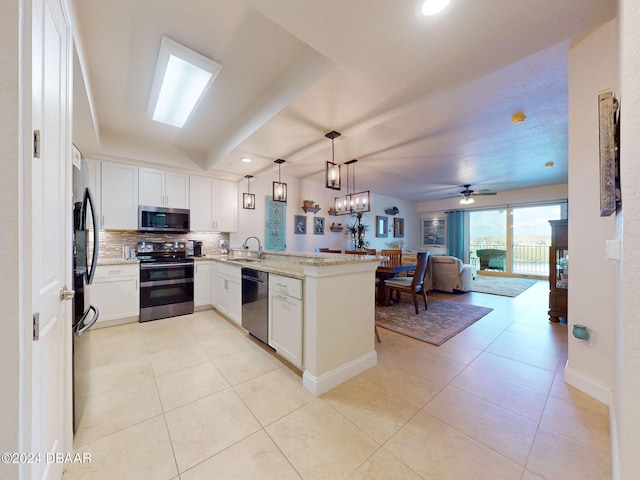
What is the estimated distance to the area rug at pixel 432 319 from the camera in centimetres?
302

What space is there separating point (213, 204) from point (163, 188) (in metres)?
0.79

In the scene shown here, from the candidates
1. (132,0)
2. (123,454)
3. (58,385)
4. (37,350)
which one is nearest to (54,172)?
(37,350)

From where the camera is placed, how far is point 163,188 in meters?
3.88

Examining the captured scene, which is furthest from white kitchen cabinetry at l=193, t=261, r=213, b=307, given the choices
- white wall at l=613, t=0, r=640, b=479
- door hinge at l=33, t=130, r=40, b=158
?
white wall at l=613, t=0, r=640, b=479

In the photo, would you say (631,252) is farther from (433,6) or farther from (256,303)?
(256,303)

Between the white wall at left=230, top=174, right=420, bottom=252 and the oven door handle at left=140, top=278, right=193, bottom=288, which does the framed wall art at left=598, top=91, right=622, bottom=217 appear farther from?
the white wall at left=230, top=174, right=420, bottom=252

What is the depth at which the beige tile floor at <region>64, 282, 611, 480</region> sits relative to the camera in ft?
4.20

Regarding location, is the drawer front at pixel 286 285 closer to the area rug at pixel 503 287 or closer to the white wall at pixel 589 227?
the white wall at pixel 589 227

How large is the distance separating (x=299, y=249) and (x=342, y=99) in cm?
386

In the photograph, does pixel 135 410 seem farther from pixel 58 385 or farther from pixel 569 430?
pixel 569 430

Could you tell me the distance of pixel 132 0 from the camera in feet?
5.04

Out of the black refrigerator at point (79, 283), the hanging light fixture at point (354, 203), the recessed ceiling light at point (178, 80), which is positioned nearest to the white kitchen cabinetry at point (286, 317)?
the black refrigerator at point (79, 283)

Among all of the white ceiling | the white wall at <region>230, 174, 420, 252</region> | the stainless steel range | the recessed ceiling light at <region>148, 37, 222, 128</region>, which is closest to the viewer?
the white ceiling

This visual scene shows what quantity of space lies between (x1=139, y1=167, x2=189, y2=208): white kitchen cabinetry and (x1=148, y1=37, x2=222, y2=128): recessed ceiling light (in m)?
1.24
